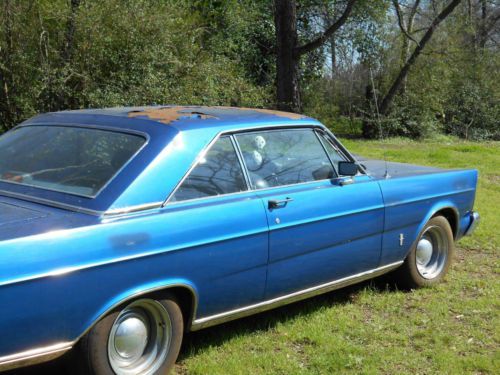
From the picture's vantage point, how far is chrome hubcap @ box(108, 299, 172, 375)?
132 inches

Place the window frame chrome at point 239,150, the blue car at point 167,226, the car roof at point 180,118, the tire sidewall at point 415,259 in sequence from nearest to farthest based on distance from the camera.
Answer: the blue car at point 167,226 → the window frame chrome at point 239,150 → the car roof at point 180,118 → the tire sidewall at point 415,259

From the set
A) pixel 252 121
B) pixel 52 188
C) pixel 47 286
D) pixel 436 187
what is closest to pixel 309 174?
pixel 252 121

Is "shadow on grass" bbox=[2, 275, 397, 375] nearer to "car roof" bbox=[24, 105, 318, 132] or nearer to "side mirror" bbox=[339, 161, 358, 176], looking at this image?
"side mirror" bbox=[339, 161, 358, 176]

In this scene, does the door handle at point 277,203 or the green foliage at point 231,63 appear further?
the green foliage at point 231,63

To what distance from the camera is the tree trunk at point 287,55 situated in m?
12.0

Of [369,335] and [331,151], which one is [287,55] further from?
[369,335]

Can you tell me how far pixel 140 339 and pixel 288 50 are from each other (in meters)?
9.48

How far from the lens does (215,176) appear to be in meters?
3.91

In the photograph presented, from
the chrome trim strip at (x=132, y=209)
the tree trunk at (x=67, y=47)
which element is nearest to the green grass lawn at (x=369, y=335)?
the chrome trim strip at (x=132, y=209)

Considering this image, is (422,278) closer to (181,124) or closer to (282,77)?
(181,124)

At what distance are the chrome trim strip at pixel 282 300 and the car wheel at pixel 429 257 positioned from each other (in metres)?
0.21

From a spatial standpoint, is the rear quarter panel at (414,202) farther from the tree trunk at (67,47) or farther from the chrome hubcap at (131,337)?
the tree trunk at (67,47)

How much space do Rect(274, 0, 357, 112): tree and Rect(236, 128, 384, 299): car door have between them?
7.67 m

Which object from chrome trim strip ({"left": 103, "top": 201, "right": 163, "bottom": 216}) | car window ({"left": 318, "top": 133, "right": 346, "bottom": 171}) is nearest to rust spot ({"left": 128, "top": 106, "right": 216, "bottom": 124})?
chrome trim strip ({"left": 103, "top": 201, "right": 163, "bottom": 216})
